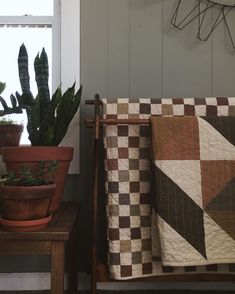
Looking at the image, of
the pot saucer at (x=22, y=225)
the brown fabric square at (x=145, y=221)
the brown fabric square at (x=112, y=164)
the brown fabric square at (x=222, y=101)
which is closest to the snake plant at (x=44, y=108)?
the brown fabric square at (x=112, y=164)

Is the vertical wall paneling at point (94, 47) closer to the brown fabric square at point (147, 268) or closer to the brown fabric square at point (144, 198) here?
the brown fabric square at point (144, 198)

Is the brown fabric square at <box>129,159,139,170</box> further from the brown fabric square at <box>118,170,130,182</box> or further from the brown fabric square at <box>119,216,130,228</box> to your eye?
the brown fabric square at <box>119,216,130,228</box>

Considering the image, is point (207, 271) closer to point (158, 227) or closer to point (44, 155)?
point (158, 227)

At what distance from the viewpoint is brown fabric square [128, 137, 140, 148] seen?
1.11 meters

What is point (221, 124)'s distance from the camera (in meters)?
1.02

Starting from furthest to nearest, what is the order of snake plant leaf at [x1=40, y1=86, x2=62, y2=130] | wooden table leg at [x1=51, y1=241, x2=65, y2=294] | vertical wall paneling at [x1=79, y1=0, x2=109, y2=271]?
vertical wall paneling at [x1=79, y1=0, x2=109, y2=271]
snake plant leaf at [x1=40, y1=86, x2=62, y2=130]
wooden table leg at [x1=51, y1=241, x2=65, y2=294]

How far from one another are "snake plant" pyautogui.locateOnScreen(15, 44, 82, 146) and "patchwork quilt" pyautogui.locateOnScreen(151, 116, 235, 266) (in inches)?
13.6

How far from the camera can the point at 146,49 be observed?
4.25 ft

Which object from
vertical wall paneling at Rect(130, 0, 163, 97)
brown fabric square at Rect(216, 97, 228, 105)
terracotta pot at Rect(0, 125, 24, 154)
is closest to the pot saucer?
terracotta pot at Rect(0, 125, 24, 154)

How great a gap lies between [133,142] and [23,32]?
0.80 m

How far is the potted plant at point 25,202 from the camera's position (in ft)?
2.83

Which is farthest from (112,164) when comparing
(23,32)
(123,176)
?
(23,32)

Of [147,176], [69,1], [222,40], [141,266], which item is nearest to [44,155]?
[147,176]

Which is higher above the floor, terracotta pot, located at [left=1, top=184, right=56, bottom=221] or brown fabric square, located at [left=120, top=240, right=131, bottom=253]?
terracotta pot, located at [left=1, top=184, right=56, bottom=221]
